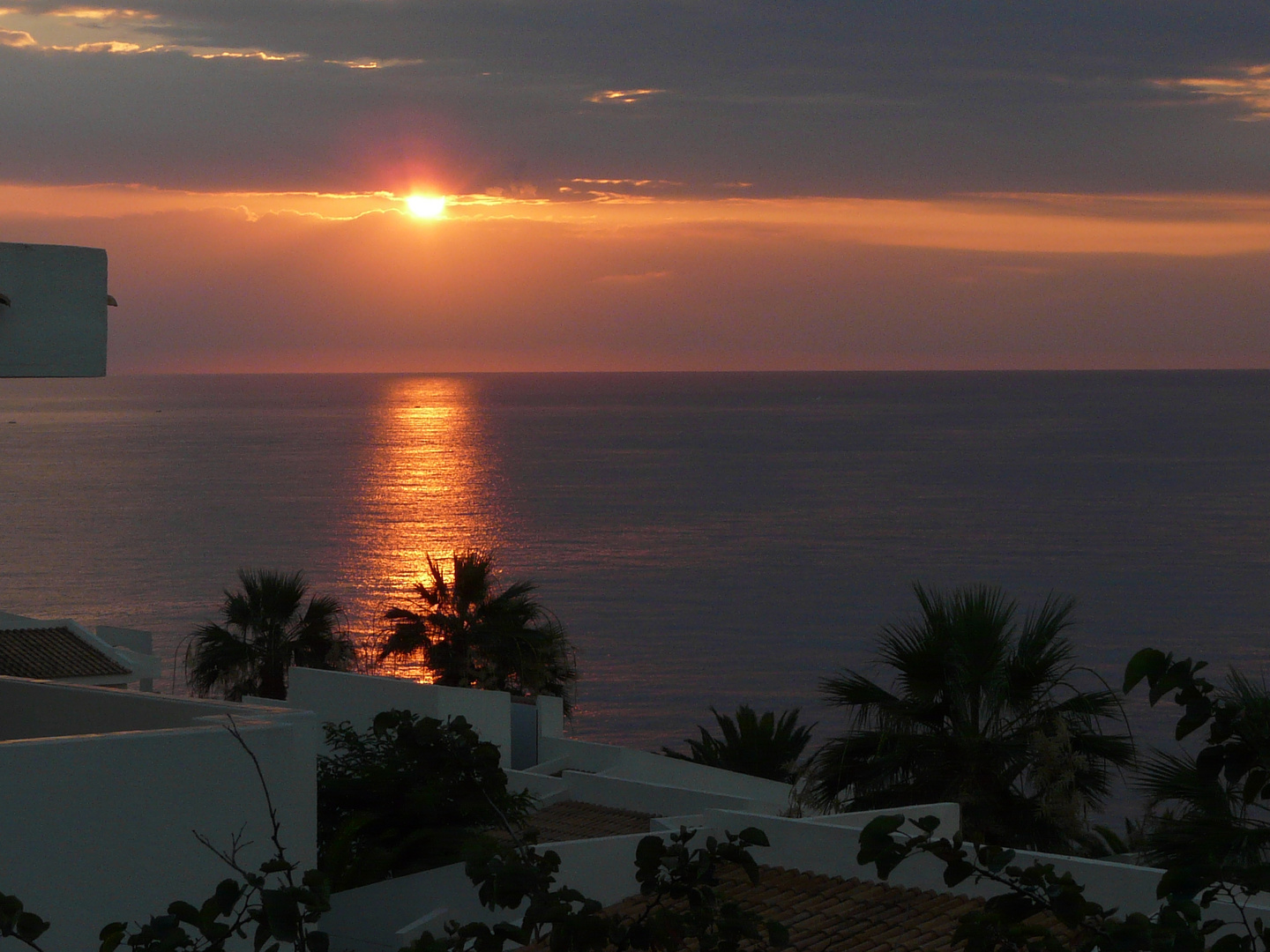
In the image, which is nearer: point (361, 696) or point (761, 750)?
point (361, 696)

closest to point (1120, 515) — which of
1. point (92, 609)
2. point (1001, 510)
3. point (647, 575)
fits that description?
point (1001, 510)

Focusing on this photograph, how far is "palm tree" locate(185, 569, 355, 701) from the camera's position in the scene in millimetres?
27078

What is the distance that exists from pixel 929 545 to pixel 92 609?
2081 inches

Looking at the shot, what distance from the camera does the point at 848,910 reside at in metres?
11.8

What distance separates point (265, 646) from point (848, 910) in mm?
17821

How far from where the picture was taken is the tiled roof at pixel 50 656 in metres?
24.1

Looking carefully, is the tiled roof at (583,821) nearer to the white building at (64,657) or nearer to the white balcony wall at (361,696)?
the white balcony wall at (361,696)

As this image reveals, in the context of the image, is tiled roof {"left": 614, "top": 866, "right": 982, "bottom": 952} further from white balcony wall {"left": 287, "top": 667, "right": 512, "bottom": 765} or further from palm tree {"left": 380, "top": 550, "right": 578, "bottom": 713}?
palm tree {"left": 380, "top": 550, "right": 578, "bottom": 713}

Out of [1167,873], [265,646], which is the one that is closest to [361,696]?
[265,646]

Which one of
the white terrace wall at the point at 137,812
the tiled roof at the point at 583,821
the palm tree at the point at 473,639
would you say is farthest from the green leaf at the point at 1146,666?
the palm tree at the point at 473,639

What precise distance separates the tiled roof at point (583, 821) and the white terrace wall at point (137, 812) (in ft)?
22.0

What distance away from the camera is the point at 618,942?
421 cm

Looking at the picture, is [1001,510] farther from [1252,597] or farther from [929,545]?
[1252,597]

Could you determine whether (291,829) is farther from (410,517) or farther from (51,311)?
(410,517)
